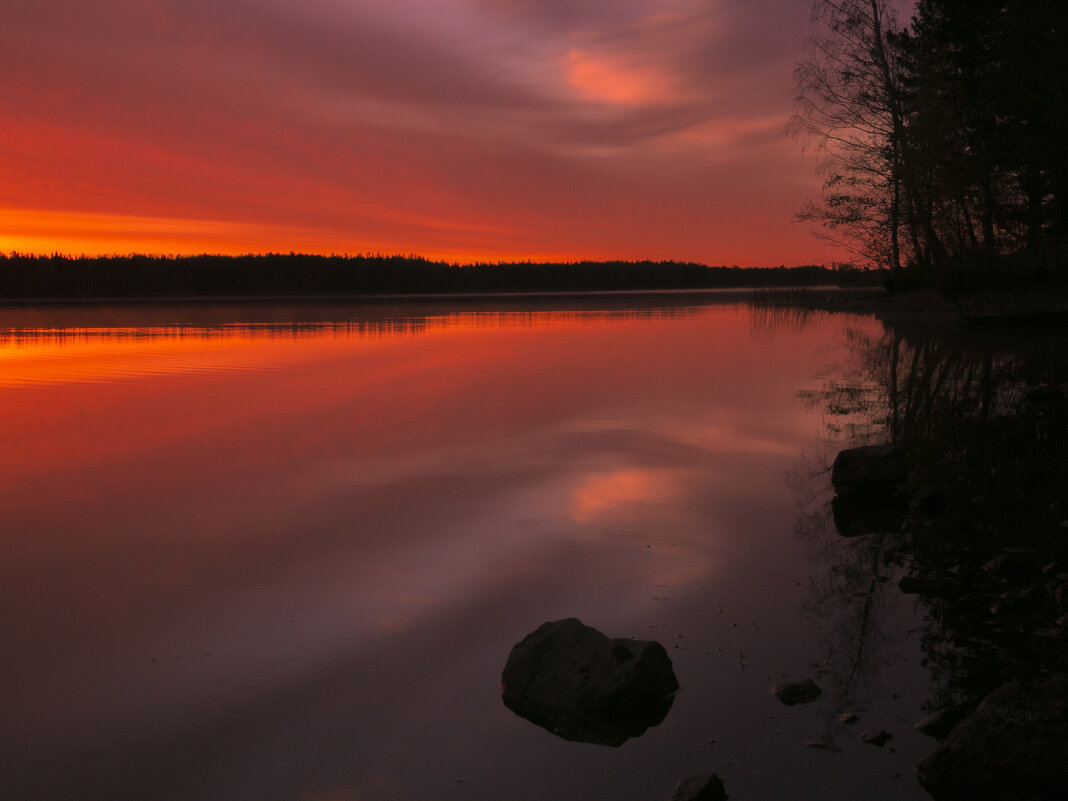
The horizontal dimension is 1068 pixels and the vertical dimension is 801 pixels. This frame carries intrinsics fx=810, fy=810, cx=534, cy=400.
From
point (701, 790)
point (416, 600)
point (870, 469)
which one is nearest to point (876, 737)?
point (701, 790)

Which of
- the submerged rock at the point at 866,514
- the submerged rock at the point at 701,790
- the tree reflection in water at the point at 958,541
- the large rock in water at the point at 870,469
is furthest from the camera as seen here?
the large rock in water at the point at 870,469

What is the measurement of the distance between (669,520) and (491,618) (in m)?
2.69

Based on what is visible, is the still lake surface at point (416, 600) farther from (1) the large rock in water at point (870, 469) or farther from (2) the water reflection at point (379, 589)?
(1) the large rock in water at point (870, 469)

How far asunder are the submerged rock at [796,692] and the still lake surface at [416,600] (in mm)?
63

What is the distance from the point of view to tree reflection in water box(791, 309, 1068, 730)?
15.9ft

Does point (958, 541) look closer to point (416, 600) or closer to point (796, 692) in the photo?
point (796, 692)

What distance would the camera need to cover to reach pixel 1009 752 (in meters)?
3.66

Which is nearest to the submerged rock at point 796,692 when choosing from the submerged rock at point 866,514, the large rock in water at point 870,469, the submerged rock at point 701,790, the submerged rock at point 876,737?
the submerged rock at point 876,737

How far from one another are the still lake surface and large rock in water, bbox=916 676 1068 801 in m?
0.18

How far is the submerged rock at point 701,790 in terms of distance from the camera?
356 cm

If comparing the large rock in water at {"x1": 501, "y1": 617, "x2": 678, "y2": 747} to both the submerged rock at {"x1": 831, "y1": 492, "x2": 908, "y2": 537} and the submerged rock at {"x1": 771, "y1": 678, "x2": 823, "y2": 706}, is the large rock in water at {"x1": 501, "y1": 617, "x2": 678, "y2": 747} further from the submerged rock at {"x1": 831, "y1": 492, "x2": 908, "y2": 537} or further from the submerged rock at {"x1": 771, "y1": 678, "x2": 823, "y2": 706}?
the submerged rock at {"x1": 831, "y1": 492, "x2": 908, "y2": 537}

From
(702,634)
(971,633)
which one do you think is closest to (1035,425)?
(971,633)

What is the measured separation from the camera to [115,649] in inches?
206

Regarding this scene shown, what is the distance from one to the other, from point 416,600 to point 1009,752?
377 centimetres
